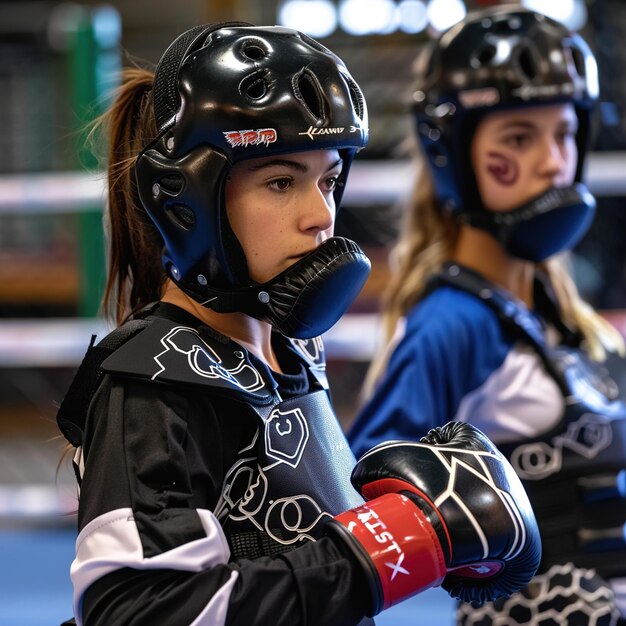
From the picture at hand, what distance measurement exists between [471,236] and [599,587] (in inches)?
33.8

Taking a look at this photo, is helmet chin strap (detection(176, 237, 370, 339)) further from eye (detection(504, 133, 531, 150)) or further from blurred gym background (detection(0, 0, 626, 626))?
eye (detection(504, 133, 531, 150))

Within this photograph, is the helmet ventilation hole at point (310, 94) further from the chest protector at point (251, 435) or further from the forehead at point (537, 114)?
the forehead at point (537, 114)

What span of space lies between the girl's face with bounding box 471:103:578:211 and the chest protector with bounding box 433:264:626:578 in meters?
0.34

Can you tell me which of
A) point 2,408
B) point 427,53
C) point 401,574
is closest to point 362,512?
point 401,574

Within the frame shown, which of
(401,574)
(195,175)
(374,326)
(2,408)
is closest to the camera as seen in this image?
(401,574)

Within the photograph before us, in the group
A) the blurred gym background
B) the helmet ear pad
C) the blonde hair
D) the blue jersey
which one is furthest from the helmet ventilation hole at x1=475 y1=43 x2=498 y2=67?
the helmet ear pad

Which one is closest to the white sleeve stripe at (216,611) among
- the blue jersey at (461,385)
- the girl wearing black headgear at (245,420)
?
the girl wearing black headgear at (245,420)

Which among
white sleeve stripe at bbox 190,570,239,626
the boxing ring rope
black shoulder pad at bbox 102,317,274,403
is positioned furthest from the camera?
the boxing ring rope

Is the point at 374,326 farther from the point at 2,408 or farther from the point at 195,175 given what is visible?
the point at 2,408

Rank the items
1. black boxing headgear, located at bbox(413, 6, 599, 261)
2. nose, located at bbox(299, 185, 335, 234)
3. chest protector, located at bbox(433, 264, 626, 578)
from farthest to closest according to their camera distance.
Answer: black boxing headgear, located at bbox(413, 6, 599, 261) → chest protector, located at bbox(433, 264, 626, 578) → nose, located at bbox(299, 185, 335, 234)

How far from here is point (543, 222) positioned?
2.33m

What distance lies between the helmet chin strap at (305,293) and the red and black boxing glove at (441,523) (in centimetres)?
20

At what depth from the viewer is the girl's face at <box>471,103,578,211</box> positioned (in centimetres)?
236

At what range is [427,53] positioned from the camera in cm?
258
